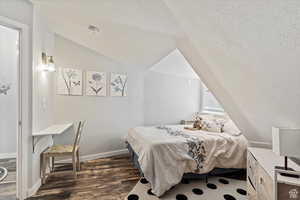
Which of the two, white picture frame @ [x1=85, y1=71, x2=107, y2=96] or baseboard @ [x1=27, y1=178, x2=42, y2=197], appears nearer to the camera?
baseboard @ [x1=27, y1=178, x2=42, y2=197]

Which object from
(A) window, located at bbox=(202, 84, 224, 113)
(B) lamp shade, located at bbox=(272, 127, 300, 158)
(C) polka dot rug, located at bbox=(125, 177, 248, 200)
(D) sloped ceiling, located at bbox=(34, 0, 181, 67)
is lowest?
(C) polka dot rug, located at bbox=(125, 177, 248, 200)

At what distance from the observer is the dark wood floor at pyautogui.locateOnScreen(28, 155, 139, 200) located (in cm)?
206

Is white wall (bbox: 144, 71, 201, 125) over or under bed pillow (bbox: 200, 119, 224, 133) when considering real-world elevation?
over

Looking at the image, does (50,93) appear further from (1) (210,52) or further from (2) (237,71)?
(2) (237,71)

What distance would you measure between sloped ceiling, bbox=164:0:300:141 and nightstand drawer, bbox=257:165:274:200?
0.54 meters

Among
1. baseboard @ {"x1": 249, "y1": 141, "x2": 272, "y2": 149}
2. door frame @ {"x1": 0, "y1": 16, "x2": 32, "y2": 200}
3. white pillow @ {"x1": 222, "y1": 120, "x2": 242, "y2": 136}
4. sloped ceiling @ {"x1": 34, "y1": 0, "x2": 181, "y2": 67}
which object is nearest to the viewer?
sloped ceiling @ {"x1": 34, "y1": 0, "x2": 181, "y2": 67}

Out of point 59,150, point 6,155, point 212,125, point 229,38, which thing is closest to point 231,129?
point 212,125

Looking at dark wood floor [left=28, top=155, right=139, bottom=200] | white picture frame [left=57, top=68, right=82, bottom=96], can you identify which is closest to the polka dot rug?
dark wood floor [left=28, top=155, right=139, bottom=200]

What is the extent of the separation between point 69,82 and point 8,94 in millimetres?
1460

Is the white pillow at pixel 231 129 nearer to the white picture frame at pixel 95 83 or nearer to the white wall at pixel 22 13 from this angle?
the white picture frame at pixel 95 83

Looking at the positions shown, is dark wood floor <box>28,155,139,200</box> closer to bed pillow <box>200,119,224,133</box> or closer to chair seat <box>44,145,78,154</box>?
chair seat <box>44,145,78,154</box>

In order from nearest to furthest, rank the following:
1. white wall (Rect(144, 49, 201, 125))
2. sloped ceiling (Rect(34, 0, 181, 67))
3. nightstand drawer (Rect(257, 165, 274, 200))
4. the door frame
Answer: nightstand drawer (Rect(257, 165, 274, 200)), sloped ceiling (Rect(34, 0, 181, 67)), the door frame, white wall (Rect(144, 49, 201, 125))

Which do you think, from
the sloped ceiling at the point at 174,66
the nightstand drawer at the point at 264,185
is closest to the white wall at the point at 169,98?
the sloped ceiling at the point at 174,66

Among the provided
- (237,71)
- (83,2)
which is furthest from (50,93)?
(237,71)
